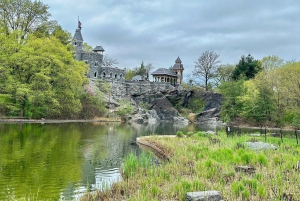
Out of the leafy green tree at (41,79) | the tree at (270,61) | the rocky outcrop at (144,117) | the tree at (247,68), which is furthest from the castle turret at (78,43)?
the tree at (270,61)

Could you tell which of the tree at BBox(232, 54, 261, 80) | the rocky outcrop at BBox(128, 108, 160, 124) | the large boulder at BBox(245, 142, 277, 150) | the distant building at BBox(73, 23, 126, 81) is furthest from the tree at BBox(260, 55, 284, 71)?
the large boulder at BBox(245, 142, 277, 150)

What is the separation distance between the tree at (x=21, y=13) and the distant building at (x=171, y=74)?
96.7ft

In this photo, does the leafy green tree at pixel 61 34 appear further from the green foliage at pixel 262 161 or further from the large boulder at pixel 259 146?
the green foliage at pixel 262 161

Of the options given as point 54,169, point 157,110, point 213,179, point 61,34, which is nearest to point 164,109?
point 157,110

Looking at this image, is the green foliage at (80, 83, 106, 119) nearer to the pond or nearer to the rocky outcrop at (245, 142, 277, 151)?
the pond

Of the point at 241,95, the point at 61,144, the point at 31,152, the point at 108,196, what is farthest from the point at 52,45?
the point at 108,196

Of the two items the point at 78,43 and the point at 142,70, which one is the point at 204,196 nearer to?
the point at 78,43

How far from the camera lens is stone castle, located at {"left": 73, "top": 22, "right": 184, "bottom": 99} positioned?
56688 millimetres

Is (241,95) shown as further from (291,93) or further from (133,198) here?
(133,198)

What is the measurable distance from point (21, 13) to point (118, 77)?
23.6 meters

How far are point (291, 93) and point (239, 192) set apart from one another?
70.4 ft

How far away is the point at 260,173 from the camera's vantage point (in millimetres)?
8047

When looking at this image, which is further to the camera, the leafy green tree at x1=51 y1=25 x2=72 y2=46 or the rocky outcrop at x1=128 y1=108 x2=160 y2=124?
the leafy green tree at x1=51 y1=25 x2=72 y2=46

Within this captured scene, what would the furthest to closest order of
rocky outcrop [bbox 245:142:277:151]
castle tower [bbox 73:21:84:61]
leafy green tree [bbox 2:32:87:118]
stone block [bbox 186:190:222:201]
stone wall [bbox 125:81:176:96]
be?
stone wall [bbox 125:81:176:96]
castle tower [bbox 73:21:84:61]
leafy green tree [bbox 2:32:87:118]
rocky outcrop [bbox 245:142:277:151]
stone block [bbox 186:190:222:201]
